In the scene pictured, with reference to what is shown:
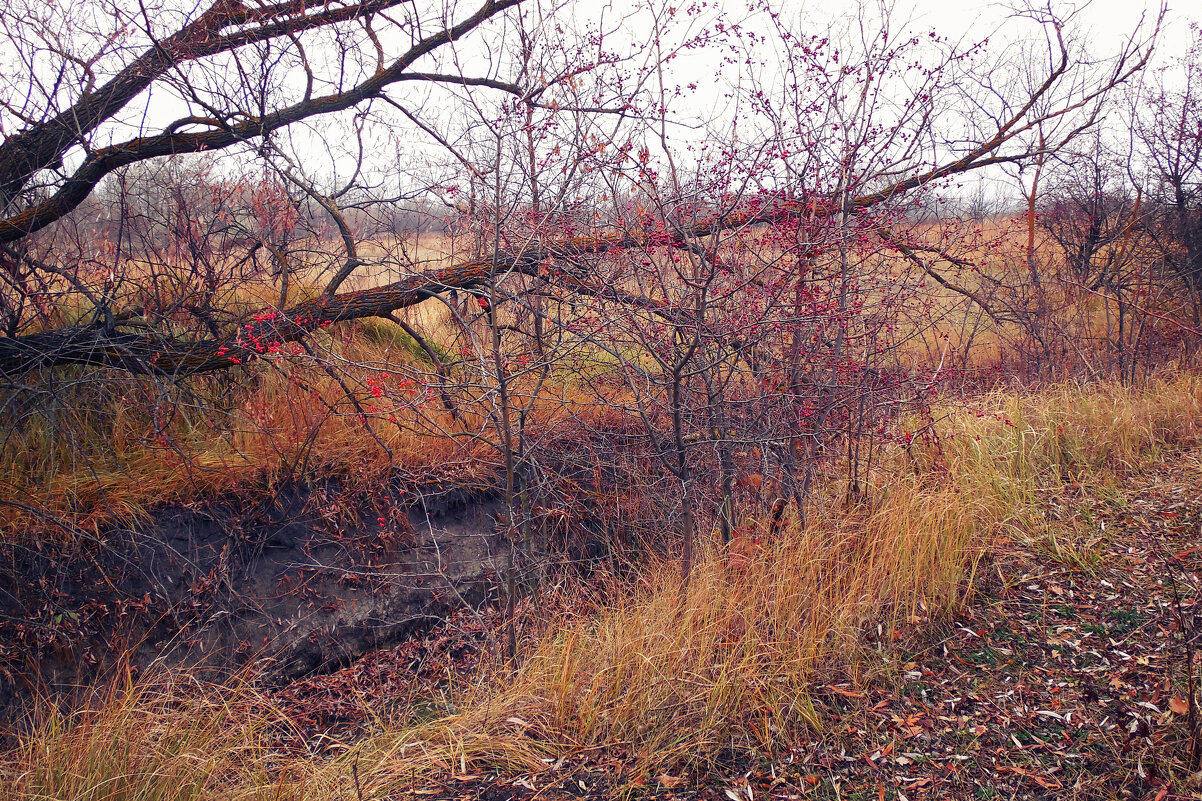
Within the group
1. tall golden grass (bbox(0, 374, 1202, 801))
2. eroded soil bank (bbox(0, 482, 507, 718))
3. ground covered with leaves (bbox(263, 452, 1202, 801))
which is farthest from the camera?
eroded soil bank (bbox(0, 482, 507, 718))

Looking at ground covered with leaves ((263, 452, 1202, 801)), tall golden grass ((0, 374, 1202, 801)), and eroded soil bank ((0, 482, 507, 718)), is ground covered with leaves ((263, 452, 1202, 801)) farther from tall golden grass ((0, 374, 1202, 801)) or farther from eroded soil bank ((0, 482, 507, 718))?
eroded soil bank ((0, 482, 507, 718))

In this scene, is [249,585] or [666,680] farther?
[249,585]

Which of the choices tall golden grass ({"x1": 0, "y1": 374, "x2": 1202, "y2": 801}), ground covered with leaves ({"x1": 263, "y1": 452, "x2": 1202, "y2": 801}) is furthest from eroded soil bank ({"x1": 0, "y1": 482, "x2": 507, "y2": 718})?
ground covered with leaves ({"x1": 263, "y1": 452, "x2": 1202, "y2": 801})

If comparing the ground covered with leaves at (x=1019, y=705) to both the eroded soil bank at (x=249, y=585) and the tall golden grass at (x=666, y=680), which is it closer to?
the tall golden grass at (x=666, y=680)

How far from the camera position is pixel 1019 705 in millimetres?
2912

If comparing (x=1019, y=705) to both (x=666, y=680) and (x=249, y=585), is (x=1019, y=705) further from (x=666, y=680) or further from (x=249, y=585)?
(x=249, y=585)

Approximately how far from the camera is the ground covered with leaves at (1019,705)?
2559 millimetres

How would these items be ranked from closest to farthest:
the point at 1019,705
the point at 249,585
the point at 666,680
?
the point at 1019,705, the point at 666,680, the point at 249,585

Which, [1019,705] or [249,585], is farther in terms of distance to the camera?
[249,585]

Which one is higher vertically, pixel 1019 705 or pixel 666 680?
pixel 666 680

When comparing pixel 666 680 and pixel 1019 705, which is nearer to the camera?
pixel 1019 705

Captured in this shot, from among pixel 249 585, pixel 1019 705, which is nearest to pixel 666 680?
pixel 1019 705

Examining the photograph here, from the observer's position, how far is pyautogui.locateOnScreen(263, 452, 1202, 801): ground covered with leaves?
2.56m

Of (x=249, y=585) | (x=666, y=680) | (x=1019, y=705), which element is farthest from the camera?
(x=249, y=585)
